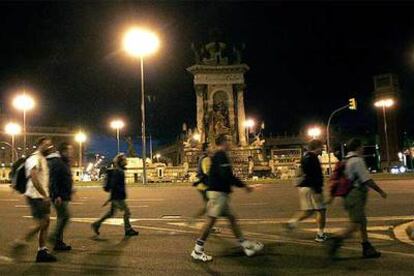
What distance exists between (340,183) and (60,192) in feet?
16.4

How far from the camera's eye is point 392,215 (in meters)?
13.0

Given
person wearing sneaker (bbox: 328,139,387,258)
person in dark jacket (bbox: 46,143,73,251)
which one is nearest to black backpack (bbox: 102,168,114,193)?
person in dark jacket (bbox: 46,143,73,251)

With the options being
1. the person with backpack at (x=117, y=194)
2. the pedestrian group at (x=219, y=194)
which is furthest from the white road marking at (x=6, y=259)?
the person with backpack at (x=117, y=194)

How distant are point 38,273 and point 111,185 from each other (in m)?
3.74

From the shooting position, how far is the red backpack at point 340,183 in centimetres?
786

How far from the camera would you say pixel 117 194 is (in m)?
10.6

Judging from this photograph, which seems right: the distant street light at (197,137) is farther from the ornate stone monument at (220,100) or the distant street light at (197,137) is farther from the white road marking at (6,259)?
the white road marking at (6,259)

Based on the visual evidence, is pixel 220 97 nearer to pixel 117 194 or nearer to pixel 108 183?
pixel 108 183

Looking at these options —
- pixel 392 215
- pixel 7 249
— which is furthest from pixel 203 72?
pixel 7 249

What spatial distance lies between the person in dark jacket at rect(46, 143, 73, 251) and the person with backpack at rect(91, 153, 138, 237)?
4.59 ft

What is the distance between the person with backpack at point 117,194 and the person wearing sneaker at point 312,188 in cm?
359

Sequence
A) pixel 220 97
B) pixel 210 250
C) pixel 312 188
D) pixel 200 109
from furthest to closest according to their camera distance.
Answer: pixel 220 97 → pixel 200 109 → pixel 312 188 → pixel 210 250

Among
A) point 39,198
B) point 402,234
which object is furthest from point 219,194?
point 402,234

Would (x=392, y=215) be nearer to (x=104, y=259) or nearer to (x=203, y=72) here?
(x=104, y=259)
